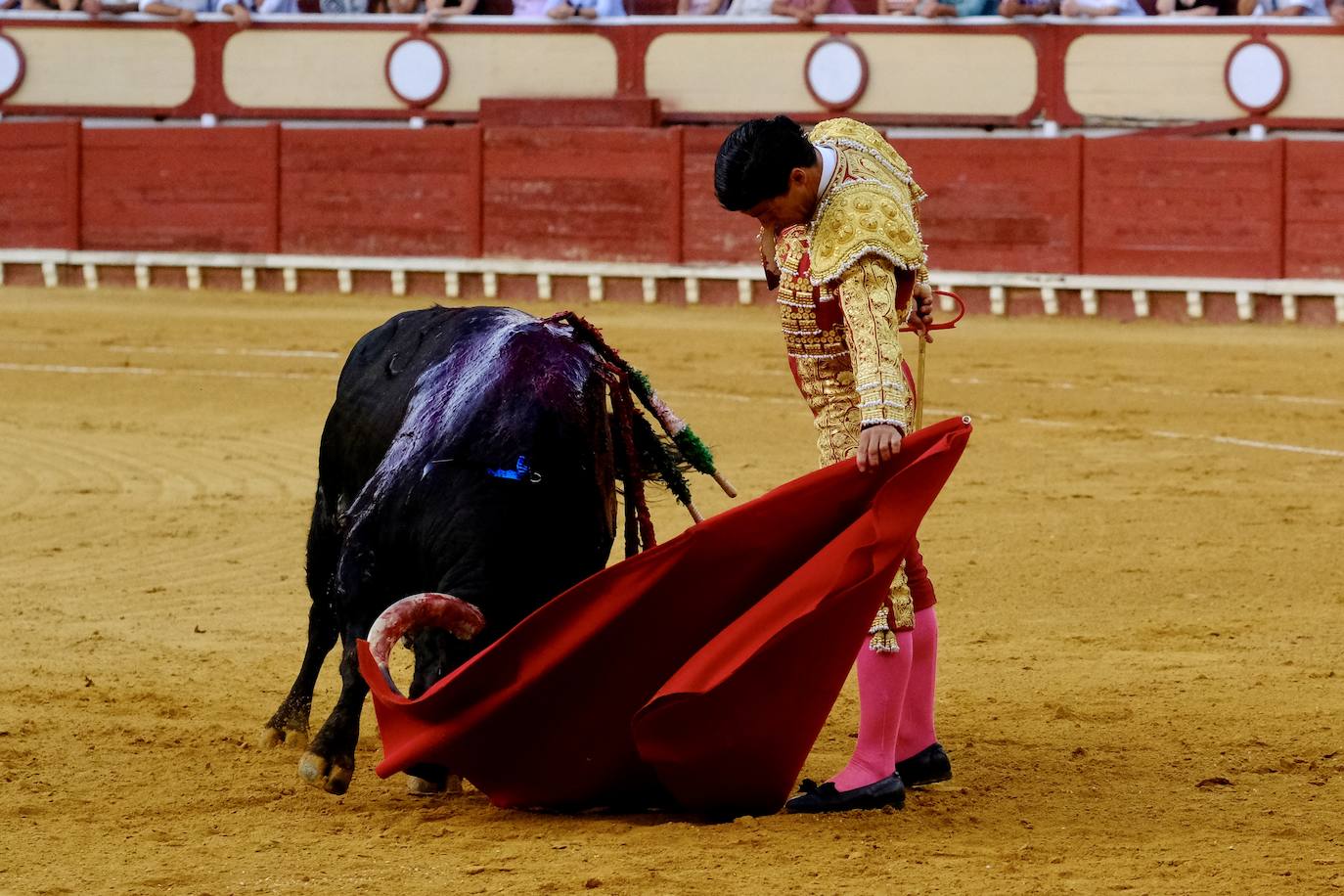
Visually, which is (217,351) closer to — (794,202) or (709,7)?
(709,7)

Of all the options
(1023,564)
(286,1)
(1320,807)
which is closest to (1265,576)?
(1023,564)

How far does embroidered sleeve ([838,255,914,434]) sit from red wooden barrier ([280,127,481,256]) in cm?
976

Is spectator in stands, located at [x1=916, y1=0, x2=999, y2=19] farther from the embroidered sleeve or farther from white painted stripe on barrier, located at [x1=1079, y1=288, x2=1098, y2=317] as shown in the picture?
the embroidered sleeve

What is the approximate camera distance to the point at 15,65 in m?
13.5

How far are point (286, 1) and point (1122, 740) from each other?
11.1 m

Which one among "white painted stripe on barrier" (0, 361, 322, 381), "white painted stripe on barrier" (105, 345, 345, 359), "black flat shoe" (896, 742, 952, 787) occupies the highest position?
"white painted stripe on barrier" (105, 345, 345, 359)

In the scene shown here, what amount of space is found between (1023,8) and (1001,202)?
1.20 m

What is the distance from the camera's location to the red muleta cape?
2863 mm

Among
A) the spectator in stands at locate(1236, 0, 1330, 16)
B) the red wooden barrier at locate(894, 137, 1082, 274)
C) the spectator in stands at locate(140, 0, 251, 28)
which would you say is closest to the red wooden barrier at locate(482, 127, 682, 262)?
the red wooden barrier at locate(894, 137, 1082, 274)

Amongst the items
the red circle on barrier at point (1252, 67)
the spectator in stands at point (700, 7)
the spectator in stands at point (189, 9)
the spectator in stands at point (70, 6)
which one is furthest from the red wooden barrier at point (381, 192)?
the red circle on barrier at point (1252, 67)

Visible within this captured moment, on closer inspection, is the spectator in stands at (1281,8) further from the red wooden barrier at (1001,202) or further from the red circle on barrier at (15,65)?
the red circle on barrier at (15,65)

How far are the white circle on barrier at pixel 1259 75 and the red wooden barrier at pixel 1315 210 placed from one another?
23.9 inches

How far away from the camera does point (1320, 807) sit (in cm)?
306

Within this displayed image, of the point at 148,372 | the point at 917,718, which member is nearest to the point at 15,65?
the point at 148,372
